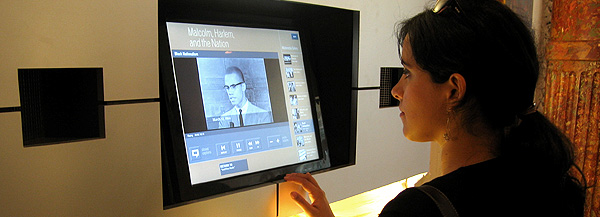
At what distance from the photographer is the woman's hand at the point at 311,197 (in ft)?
4.88

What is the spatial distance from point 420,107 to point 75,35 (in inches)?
30.8

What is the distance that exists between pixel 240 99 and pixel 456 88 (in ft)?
2.45

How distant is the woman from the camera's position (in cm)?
95

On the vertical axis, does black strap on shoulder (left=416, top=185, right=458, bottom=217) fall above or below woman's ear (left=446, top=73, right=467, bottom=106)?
below

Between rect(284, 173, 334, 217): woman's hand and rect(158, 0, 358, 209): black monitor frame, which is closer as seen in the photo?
rect(158, 0, 358, 209): black monitor frame

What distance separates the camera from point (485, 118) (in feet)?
3.37

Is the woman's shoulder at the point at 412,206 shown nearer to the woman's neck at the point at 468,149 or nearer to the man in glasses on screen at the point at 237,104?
the woman's neck at the point at 468,149

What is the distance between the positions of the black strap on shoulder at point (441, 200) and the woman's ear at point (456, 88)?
0.20 meters

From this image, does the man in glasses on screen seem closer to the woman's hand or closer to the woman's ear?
the woman's hand

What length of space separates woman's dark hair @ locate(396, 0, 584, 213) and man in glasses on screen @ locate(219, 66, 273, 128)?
0.66m

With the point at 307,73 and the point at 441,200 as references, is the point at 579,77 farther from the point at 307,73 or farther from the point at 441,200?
the point at 441,200

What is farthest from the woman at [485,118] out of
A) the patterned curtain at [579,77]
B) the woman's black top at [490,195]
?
the patterned curtain at [579,77]

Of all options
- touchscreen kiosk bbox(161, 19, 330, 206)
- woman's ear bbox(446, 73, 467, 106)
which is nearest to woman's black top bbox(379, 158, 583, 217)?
woman's ear bbox(446, 73, 467, 106)

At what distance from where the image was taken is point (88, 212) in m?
1.12
